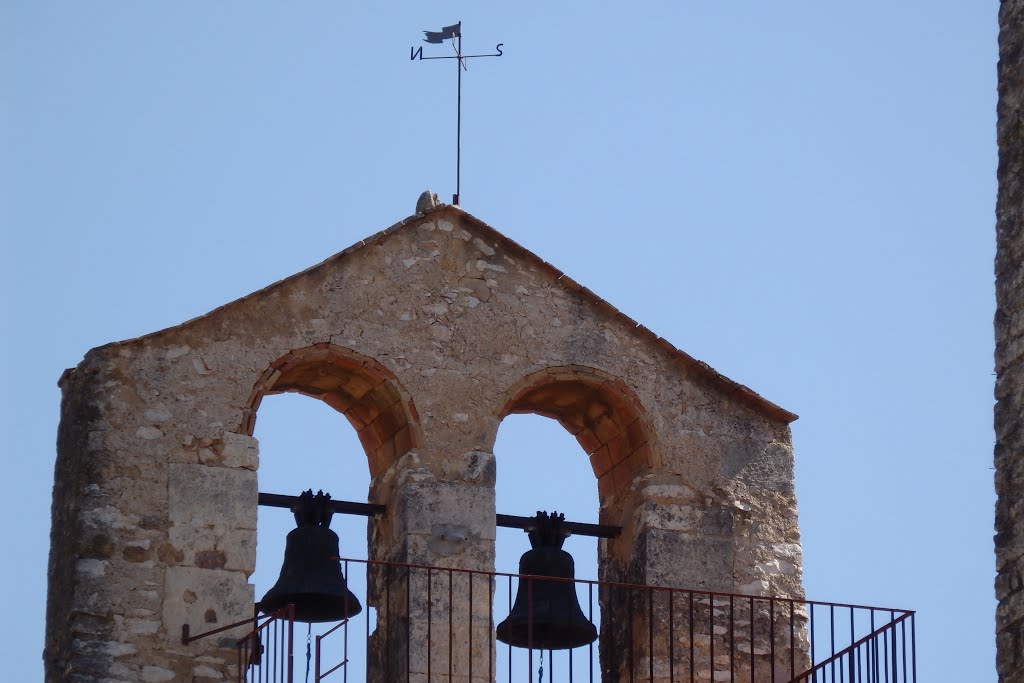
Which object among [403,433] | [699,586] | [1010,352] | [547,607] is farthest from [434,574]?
[1010,352]

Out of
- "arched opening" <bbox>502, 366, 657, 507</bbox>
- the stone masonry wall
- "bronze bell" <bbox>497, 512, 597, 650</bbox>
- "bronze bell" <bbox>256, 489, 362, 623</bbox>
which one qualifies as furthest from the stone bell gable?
the stone masonry wall

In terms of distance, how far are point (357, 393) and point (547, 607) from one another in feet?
5.47

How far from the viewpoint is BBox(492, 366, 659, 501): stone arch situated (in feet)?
44.3

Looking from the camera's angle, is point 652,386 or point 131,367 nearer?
point 131,367

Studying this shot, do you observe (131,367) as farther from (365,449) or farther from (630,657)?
(630,657)

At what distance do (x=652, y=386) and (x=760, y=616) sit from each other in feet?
4.69

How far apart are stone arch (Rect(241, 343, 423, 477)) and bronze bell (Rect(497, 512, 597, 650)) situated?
35.1 inches

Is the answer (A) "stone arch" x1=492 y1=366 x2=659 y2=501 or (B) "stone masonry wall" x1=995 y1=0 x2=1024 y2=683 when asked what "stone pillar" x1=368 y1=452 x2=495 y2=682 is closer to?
(A) "stone arch" x1=492 y1=366 x2=659 y2=501

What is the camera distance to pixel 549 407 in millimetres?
13898

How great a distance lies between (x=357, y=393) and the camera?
13.4 metres

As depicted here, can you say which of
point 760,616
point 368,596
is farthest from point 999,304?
point 368,596

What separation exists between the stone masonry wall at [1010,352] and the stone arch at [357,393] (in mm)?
3792

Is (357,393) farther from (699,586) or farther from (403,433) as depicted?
(699,586)

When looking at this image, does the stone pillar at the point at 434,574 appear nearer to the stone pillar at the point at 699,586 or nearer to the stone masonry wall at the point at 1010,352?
the stone pillar at the point at 699,586
